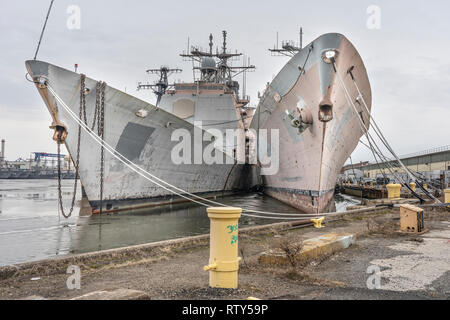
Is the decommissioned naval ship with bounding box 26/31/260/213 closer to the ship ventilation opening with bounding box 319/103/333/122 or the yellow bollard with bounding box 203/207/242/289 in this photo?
the ship ventilation opening with bounding box 319/103/333/122

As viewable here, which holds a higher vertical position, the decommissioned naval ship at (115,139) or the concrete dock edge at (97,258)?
the decommissioned naval ship at (115,139)

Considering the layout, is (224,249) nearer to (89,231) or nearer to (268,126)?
(89,231)

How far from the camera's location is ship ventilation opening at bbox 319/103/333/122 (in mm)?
8789

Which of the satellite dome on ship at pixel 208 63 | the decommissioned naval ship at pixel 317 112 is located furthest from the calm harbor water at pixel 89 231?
the satellite dome on ship at pixel 208 63

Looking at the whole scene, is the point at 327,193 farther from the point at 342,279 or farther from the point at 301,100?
the point at 342,279

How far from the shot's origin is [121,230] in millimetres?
8750

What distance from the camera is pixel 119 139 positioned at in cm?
1067

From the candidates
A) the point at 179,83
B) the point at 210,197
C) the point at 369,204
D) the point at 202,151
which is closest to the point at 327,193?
the point at 369,204

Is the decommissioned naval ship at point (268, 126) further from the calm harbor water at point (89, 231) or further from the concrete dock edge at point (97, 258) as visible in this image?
the concrete dock edge at point (97, 258)

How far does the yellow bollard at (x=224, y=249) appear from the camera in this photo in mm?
2852

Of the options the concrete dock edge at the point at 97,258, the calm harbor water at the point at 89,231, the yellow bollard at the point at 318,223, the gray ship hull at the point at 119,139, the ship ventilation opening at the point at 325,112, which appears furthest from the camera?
the gray ship hull at the point at 119,139

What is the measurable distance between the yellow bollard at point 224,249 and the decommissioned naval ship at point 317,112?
6.64 m

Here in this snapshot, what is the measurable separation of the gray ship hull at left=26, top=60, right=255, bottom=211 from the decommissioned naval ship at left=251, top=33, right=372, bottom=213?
12.8ft
